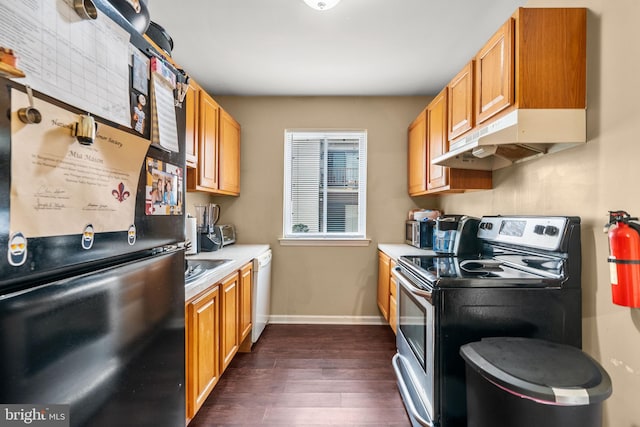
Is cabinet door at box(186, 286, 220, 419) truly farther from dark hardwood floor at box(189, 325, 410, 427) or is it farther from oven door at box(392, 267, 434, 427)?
oven door at box(392, 267, 434, 427)

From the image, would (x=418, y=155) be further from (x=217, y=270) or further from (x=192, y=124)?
(x=217, y=270)

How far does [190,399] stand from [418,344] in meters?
1.22

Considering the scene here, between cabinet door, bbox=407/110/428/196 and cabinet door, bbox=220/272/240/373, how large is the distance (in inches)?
75.0

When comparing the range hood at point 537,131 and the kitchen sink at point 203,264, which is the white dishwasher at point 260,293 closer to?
the kitchen sink at point 203,264

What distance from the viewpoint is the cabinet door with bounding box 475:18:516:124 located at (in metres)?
1.51

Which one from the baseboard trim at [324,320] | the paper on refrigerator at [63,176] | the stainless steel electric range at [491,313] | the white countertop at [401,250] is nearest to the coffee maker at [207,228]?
the baseboard trim at [324,320]

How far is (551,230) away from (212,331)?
1.92 m

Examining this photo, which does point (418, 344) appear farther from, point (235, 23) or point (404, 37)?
point (235, 23)

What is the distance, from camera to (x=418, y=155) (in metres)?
3.01

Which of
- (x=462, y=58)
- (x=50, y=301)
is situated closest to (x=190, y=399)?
(x=50, y=301)

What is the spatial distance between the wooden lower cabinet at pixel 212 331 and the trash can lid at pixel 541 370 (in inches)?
50.4

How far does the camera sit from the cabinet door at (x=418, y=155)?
283 cm

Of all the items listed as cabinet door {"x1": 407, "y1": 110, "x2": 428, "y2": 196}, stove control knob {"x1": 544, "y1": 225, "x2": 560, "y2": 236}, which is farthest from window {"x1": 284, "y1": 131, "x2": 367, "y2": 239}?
stove control knob {"x1": 544, "y1": 225, "x2": 560, "y2": 236}

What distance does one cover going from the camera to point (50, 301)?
0.50 meters
